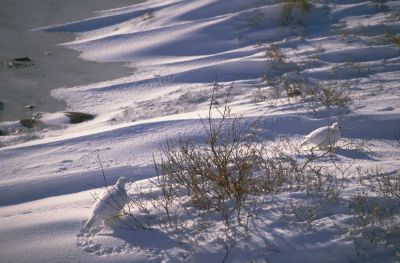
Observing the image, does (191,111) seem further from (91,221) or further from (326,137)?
(91,221)

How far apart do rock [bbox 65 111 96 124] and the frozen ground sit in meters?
0.11

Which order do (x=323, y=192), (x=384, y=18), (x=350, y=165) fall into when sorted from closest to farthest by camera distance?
1. (x=323, y=192)
2. (x=350, y=165)
3. (x=384, y=18)

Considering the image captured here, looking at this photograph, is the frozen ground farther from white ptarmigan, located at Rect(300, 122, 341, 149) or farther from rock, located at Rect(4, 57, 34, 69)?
rock, located at Rect(4, 57, 34, 69)

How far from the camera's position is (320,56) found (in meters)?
6.22

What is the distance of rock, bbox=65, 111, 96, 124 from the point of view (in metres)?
5.34

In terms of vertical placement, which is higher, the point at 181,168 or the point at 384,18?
the point at 384,18

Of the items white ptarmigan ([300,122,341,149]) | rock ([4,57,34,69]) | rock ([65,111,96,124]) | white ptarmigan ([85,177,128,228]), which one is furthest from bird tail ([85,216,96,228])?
rock ([4,57,34,69])

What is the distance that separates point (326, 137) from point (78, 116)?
11.4 feet

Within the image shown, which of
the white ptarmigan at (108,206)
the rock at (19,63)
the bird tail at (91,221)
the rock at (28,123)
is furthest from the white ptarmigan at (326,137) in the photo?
the rock at (19,63)

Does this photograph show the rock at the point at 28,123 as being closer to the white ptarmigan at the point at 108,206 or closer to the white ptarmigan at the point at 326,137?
the white ptarmigan at the point at 108,206

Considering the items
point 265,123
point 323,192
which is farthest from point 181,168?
point 265,123

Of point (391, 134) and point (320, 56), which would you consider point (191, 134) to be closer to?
point (391, 134)

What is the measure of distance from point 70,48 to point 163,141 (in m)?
4.84

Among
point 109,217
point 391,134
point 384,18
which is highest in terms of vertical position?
point 384,18
